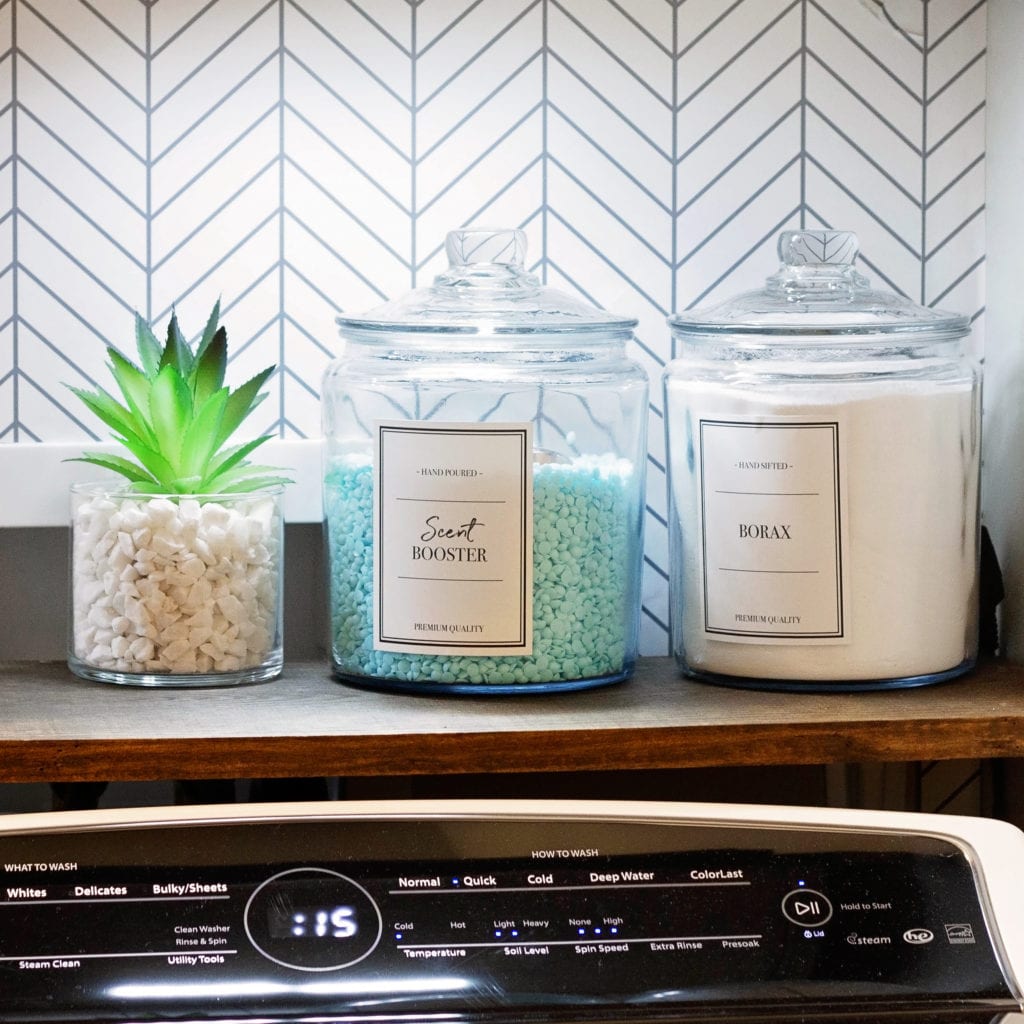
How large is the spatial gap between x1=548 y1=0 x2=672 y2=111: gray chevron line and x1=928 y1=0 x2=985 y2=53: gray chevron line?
215 millimetres

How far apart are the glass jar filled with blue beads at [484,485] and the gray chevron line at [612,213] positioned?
0.49 ft

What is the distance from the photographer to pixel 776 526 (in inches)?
34.9

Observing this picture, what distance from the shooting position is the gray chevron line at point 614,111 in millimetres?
1081

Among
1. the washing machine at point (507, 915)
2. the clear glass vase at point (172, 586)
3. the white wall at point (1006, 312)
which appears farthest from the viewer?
the white wall at point (1006, 312)

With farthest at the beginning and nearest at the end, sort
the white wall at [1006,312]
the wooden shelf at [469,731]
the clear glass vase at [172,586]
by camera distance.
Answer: the white wall at [1006,312]
the clear glass vase at [172,586]
the wooden shelf at [469,731]

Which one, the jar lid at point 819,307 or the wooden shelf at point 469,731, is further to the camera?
the jar lid at point 819,307

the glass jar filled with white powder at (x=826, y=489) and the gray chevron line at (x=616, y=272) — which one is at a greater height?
the gray chevron line at (x=616, y=272)

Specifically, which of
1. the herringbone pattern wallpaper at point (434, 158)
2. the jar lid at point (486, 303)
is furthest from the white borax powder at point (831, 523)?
the herringbone pattern wallpaper at point (434, 158)

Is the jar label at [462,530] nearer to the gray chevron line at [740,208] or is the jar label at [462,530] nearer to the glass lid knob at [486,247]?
the glass lid knob at [486,247]

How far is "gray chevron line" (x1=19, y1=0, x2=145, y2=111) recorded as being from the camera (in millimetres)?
1039

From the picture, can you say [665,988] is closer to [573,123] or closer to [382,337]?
[382,337]

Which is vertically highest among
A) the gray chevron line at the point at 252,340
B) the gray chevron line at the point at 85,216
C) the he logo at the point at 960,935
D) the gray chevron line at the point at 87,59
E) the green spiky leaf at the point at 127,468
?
the gray chevron line at the point at 87,59

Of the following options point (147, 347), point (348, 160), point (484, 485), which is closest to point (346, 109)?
point (348, 160)

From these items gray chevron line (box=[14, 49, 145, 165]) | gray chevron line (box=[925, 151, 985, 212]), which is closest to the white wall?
gray chevron line (box=[925, 151, 985, 212])
